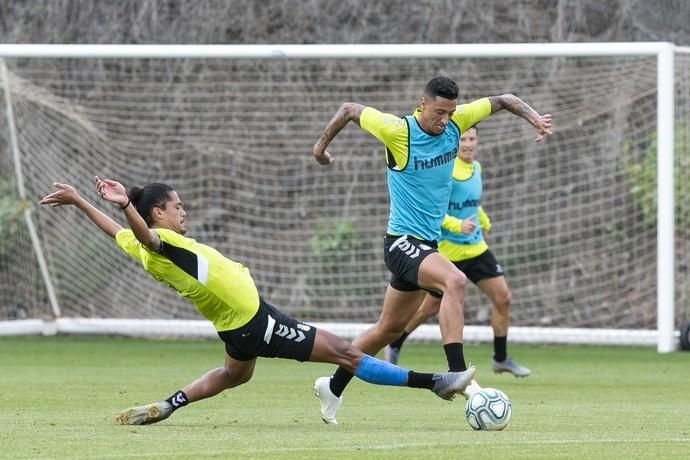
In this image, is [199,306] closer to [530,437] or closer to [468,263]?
[530,437]

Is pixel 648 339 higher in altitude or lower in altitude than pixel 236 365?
lower

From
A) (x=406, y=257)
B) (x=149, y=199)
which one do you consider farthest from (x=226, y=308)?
(x=406, y=257)

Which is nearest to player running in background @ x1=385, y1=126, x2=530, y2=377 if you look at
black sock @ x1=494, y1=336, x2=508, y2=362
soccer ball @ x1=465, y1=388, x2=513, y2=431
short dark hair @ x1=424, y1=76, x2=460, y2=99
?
black sock @ x1=494, y1=336, x2=508, y2=362

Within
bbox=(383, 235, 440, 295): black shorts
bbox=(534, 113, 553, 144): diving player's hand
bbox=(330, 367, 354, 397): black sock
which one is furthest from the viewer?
bbox=(534, 113, 553, 144): diving player's hand

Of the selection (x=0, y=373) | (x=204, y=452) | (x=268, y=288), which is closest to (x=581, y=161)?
(x=268, y=288)

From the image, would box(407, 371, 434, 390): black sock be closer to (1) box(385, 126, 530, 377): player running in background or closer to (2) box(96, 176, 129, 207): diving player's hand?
(2) box(96, 176, 129, 207): diving player's hand

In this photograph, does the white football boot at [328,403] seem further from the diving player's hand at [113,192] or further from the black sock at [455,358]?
the diving player's hand at [113,192]

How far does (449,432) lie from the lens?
7.80 metres

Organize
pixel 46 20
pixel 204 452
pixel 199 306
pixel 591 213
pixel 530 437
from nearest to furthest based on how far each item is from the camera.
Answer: pixel 204 452 < pixel 530 437 < pixel 199 306 < pixel 591 213 < pixel 46 20

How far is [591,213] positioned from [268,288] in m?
3.93

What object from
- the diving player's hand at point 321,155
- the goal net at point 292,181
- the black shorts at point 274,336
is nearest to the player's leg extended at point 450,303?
the black shorts at point 274,336

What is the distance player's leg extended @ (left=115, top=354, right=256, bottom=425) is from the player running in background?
408 cm

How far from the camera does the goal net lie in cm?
1644

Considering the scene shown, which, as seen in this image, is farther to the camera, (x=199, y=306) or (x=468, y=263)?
(x=468, y=263)
